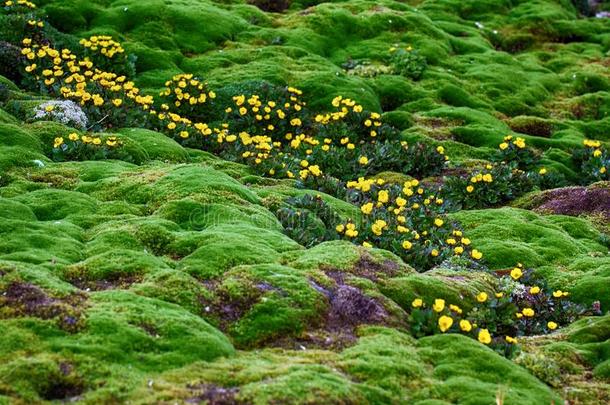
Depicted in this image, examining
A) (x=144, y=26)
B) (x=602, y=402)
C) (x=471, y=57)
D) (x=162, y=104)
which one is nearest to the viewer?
(x=602, y=402)

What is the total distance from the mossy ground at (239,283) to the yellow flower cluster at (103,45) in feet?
3.57

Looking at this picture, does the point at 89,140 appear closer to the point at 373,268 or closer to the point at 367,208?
the point at 367,208

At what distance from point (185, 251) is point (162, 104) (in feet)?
30.9

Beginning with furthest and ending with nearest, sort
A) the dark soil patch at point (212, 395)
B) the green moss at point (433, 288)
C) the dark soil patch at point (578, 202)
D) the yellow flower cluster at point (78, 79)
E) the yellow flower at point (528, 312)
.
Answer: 1. the yellow flower cluster at point (78, 79)
2. the dark soil patch at point (578, 202)
3. the yellow flower at point (528, 312)
4. the green moss at point (433, 288)
5. the dark soil patch at point (212, 395)

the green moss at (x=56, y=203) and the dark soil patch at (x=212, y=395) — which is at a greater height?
the dark soil patch at (x=212, y=395)

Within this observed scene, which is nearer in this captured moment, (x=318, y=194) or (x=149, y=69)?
(x=318, y=194)

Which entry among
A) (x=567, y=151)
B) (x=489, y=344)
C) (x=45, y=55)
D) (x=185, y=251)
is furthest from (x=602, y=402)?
(x=45, y=55)

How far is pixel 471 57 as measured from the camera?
25312 millimetres

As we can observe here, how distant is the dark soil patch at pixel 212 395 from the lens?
6.38 metres

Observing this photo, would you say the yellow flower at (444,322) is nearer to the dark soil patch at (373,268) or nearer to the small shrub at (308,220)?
the dark soil patch at (373,268)

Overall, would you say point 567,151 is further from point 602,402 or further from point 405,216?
point 602,402

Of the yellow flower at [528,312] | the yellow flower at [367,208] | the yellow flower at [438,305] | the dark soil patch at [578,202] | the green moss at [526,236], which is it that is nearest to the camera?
the yellow flower at [438,305]

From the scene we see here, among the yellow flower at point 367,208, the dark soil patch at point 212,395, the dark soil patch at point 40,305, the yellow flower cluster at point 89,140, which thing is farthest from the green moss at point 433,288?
the yellow flower cluster at point 89,140

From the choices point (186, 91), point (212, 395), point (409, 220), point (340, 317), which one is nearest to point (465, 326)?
point (340, 317)
